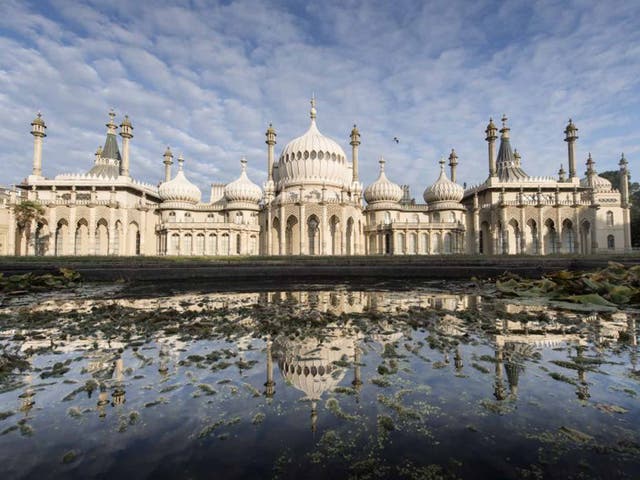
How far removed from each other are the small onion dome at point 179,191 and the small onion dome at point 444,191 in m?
34.8

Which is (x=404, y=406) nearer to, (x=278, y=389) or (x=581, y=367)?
(x=278, y=389)

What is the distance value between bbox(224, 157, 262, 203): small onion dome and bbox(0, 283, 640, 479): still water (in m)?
43.3

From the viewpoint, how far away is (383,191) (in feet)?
163

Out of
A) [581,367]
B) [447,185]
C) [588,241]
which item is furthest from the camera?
[447,185]

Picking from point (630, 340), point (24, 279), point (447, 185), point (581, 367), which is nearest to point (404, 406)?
point (581, 367)

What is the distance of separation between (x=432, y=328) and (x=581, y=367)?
2.55 metres

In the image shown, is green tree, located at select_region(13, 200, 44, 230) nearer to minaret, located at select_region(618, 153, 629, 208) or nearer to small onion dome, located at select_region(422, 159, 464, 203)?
small onion dome, located at select_region(422, 159, 464, 203)

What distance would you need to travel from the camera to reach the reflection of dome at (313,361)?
153 inches

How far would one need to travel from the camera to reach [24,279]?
13516 millimetres

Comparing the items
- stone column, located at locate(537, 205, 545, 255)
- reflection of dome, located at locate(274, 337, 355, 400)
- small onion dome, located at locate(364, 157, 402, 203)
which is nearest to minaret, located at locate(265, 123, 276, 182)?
small onion dome, located at locate(364, 157, 402, 203)

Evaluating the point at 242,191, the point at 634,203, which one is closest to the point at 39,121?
the point at 242,191

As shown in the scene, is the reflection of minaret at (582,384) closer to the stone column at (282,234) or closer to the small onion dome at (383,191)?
the stone column at (282,234)

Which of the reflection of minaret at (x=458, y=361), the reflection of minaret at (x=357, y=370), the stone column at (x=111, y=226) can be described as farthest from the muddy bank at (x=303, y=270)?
the stone column at (x=111, y=226)

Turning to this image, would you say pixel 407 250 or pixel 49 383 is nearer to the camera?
pixel 49 383
